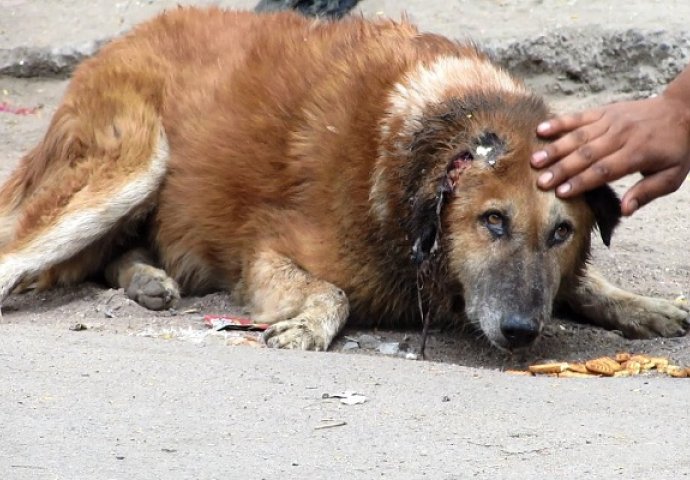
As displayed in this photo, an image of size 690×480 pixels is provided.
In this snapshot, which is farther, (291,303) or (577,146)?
(291,303)

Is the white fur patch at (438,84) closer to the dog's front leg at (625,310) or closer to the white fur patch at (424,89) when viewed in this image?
the white fur patch at (424,89)

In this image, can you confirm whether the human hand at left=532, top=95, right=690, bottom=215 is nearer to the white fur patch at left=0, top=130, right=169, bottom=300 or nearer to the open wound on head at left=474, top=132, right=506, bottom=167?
the open wound on head at left=474, top=132, right=506, bottom=167

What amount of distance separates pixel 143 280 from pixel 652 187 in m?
2.40

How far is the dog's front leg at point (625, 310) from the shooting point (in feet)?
18.0

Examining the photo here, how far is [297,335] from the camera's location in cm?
505

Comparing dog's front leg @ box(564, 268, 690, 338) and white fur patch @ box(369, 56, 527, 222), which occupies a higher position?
white fur patch @ box(369, 56, 527, 222)

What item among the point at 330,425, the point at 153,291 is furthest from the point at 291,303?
the point at 330,425

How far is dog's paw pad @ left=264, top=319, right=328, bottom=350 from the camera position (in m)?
5.00

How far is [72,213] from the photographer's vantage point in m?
5.95

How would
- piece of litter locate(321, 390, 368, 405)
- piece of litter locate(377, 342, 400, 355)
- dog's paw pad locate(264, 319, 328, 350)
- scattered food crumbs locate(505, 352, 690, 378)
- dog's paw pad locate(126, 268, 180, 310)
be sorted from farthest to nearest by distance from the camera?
dog's paw pad locate(126, 268, 180, 310) → piece of litter locate(377, 342, 400, 355) → dog's paw pad locate(264, 319, 328, 350) → scattered food crumbs locate(505, 352, 690, 378) → piece of litter locate(321, 390, 368, 405)

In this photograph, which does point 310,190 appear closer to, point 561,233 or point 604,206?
point 561,233

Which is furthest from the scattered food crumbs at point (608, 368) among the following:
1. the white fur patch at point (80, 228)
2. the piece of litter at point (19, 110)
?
the piece of litter at point (19, 110)

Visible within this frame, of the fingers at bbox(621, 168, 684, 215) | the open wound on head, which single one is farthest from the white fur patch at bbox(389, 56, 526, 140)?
the fingers at bbox(621, 168, 684, 215)

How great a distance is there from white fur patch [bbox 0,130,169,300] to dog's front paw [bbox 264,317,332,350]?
4.11 feet
